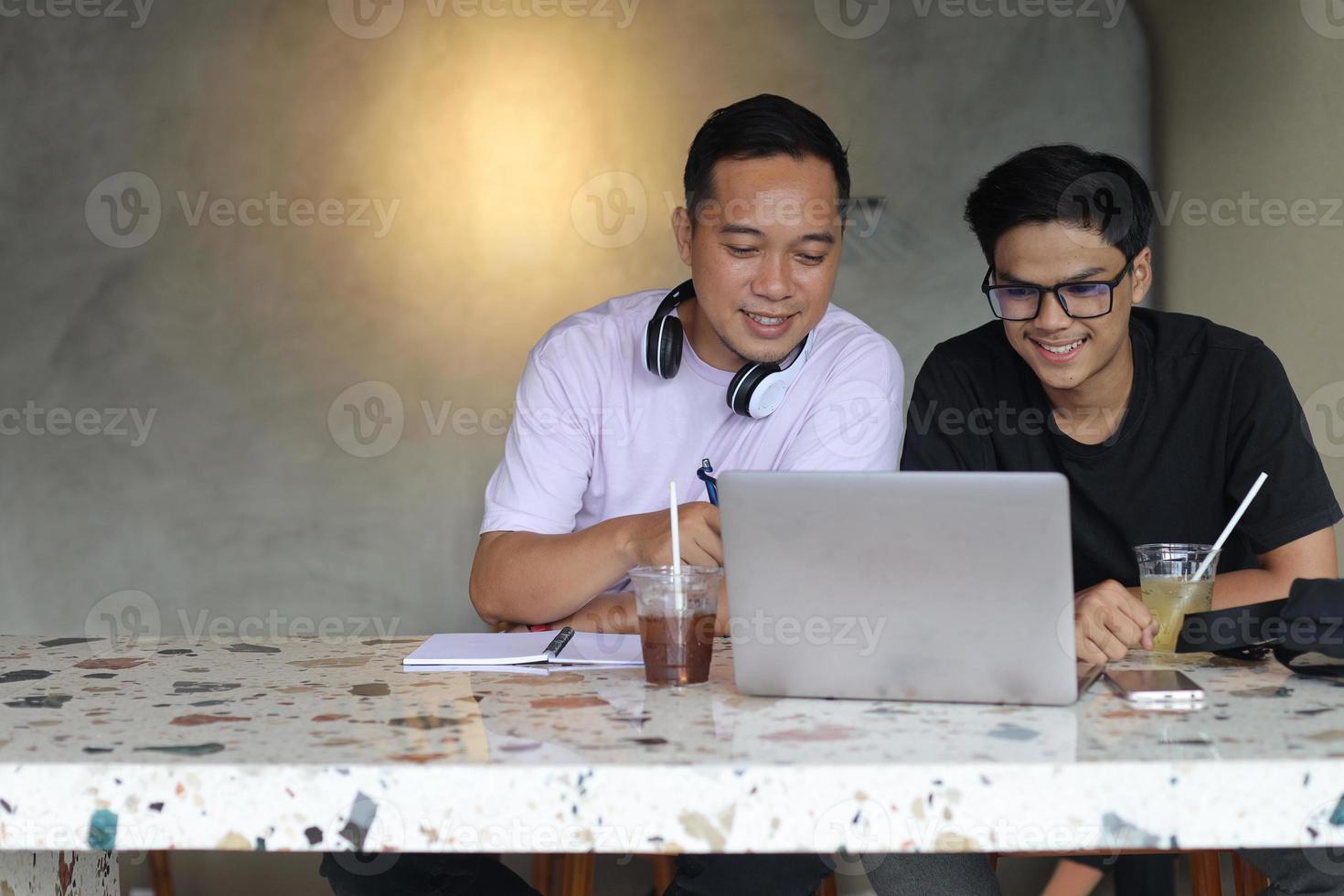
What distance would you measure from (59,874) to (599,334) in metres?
1.30

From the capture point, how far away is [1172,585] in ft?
4.75

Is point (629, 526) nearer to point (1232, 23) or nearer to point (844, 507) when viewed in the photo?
point (844, 507)

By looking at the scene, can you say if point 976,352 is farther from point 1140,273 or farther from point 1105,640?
point 1105,640

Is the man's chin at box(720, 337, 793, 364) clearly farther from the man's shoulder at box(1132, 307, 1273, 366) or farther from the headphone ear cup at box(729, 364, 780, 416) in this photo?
the man's shoulder at box(1132, 307, 1273, 366)

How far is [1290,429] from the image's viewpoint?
1862 mm

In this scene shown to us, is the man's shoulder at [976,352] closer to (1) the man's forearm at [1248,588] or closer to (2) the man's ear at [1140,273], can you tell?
(2) the man's ear at [1140,273]

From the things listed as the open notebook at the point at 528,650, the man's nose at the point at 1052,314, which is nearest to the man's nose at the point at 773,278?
the man's nose at the point at 1052,314

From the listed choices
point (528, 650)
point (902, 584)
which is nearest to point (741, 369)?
point (528, 650)

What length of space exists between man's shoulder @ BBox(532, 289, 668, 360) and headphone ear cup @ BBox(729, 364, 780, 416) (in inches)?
9.7

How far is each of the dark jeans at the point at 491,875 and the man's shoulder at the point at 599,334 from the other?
36.0 inches

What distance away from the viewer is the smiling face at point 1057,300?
187cm

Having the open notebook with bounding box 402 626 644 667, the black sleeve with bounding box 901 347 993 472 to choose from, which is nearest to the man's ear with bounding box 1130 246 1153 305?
the black sleeve with bounding box 901 347 993 472

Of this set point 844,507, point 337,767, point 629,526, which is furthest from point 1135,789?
point 629,526

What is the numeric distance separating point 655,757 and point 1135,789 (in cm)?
34
